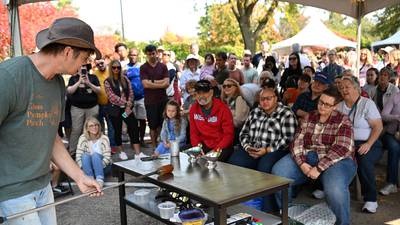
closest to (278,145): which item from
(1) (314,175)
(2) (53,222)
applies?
(1) (314,175)

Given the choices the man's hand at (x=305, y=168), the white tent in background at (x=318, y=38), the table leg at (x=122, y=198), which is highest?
the white tent in background at (x=318, y=38)

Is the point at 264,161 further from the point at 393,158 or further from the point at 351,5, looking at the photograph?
the point at 351,5

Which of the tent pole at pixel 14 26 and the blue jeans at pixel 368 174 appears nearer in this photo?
the blue jeans at pixel 368 174

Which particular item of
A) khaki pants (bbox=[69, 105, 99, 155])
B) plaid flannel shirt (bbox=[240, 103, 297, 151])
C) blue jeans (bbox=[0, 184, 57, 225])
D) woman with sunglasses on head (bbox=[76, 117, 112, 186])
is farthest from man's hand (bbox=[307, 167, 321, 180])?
Result: khaki pants (bbox=[69, 105, 99, 155])

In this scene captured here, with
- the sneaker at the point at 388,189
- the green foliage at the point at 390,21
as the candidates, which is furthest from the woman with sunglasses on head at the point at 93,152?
the green foliage at the point at 390,21

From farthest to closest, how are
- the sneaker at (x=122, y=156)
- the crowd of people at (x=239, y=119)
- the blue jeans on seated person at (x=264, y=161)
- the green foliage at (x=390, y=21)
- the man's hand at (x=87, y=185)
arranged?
the green foliage at (x=390, y=21) → the sneaker at (x=122, y=156) → the blue jeans on seated person at (x=264, y=161) → the man's hand at (x=87, y=185) → the crowd of people at (x=239, y=119)

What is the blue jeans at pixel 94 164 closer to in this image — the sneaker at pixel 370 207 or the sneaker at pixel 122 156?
the sneaker at pixel 122 156

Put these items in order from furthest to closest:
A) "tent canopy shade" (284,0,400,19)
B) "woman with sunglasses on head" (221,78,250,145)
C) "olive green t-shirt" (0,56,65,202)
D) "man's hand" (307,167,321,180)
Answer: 1. "tent canopy shade" (284,0,400,19)
2. "woman with sunglasses on head" (221,78,250,145)
3. "man's hand" (307,167,321,180)
4. "olive green t-shirt" (0,56,65,202)

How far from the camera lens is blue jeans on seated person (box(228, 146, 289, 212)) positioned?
3.46 m

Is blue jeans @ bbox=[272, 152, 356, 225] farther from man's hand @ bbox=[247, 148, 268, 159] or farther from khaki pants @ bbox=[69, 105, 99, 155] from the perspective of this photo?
khaki pants @ bbox=[69, 105, 99, 155]

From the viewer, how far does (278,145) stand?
3.82m

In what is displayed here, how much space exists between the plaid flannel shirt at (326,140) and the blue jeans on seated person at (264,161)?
20cm

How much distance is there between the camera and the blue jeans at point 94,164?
14.9 feet

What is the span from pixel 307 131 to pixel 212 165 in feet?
3.81
